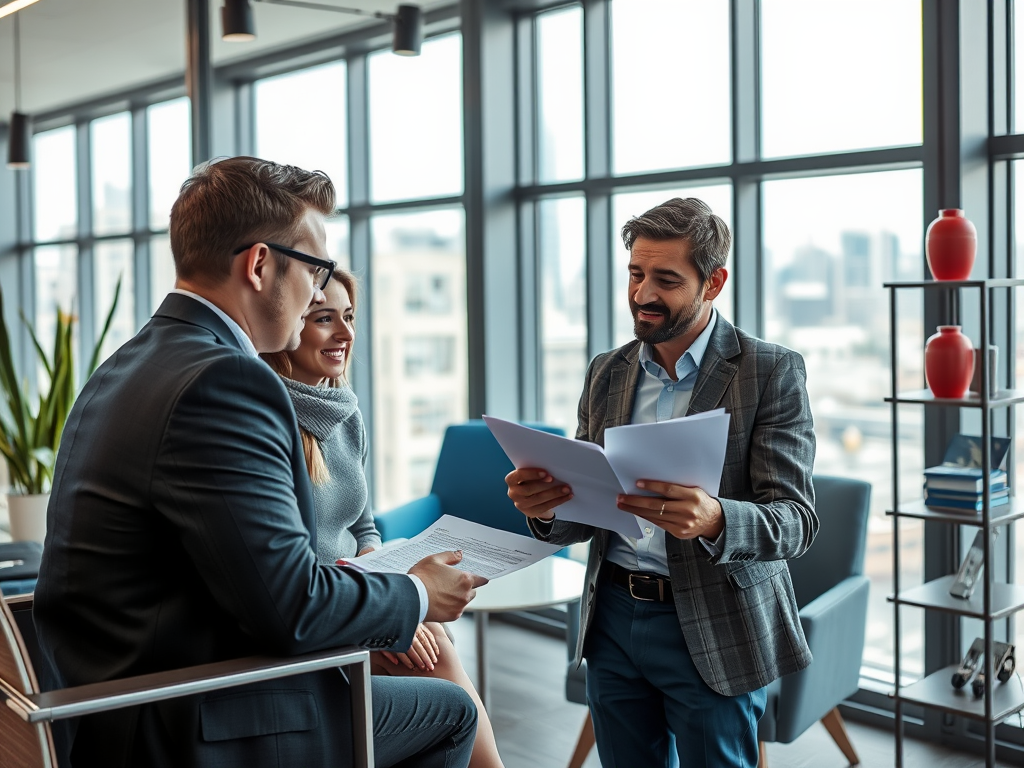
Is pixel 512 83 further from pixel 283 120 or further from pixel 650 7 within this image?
pixel 283 120

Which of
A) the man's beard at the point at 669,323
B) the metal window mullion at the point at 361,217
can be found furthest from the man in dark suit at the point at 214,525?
the metal window mullion at the point at 361,217

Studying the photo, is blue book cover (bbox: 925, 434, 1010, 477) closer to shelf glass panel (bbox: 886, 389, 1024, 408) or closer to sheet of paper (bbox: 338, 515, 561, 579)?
shelf glass panel (bbox: 886, 389, 1024, 408)

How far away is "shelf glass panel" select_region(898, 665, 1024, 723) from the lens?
2.82 metres

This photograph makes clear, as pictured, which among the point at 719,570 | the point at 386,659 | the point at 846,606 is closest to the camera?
the point at 719,570

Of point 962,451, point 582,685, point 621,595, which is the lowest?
point 582,685

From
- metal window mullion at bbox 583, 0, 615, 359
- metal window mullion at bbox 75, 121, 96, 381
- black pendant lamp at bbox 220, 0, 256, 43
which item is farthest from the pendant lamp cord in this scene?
metal window mullion at bbox 583, 0, 615, 359

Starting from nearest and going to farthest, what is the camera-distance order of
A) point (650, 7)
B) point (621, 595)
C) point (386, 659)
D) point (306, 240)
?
point (306, 240) → point (621, 595) → point (386, 659) → point (650, 7)

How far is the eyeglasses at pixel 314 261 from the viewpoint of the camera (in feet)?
5.49

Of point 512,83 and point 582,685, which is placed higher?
point 512,83

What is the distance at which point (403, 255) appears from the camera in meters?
5.65

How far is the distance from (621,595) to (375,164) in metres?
3.98

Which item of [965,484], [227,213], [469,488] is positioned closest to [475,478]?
[469,488]

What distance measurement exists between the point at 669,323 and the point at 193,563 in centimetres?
107

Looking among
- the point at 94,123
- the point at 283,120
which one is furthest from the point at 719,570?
the point at 94,123
